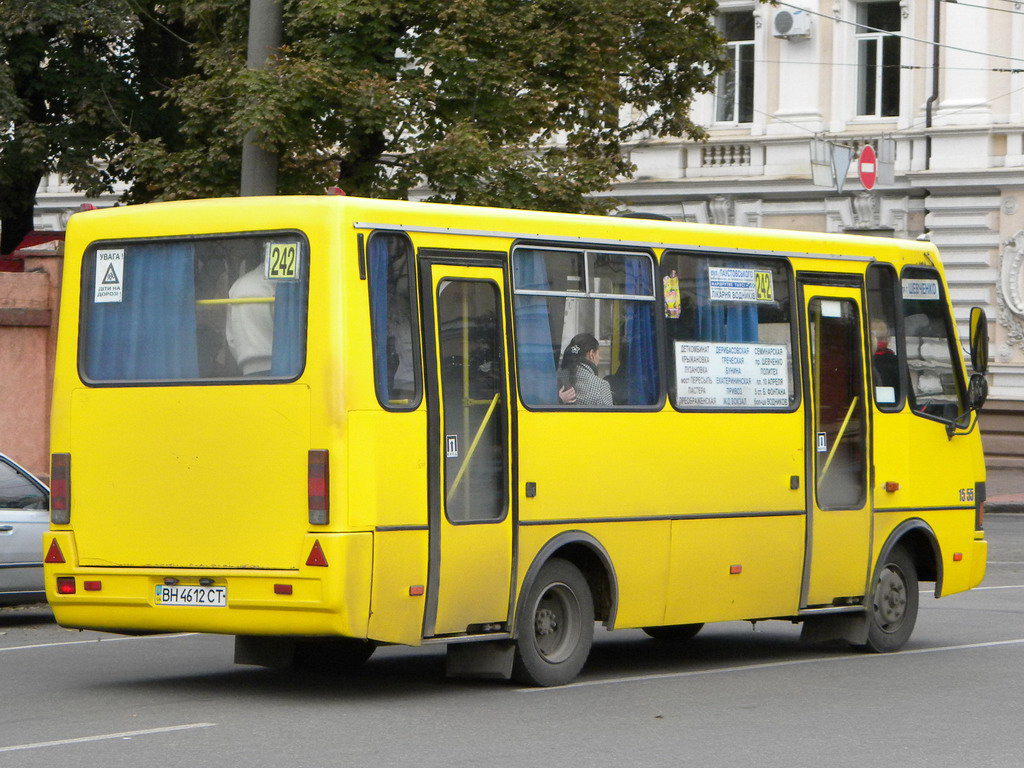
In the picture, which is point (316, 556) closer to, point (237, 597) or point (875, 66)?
point (237, 597)

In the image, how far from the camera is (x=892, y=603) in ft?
44.7

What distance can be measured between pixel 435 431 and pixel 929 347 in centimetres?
503

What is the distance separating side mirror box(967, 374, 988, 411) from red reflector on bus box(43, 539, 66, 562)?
21.2ft

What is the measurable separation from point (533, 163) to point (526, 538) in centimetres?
1028

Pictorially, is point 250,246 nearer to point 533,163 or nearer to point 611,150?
point 533,163

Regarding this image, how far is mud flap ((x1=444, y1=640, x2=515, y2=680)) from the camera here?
10.9 m

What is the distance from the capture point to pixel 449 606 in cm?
1046

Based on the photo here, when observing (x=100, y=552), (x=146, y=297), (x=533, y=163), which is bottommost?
(x=100, y=552)

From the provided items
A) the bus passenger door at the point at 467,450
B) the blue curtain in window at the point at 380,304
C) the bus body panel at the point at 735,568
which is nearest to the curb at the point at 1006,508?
the bus body panel at the point at 735,568

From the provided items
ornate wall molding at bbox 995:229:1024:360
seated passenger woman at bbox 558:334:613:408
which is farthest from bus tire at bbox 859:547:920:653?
ornate wall molding at bbox 995:229:1024:360

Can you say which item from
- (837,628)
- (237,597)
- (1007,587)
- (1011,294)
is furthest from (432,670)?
(1011,294)

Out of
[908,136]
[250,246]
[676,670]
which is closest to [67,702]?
[250,246]

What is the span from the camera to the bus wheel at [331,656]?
11.8 m

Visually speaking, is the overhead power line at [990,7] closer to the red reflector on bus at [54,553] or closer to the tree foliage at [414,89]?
the tree foliage at [414,89]
